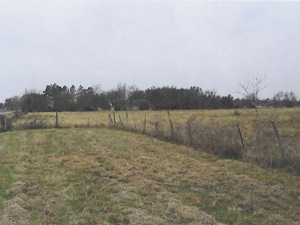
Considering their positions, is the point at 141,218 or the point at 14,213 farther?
the point at 14,213

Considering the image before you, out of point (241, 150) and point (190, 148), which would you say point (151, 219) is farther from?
point (190, 148)

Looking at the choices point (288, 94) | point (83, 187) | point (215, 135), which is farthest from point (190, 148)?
point (288, 94)

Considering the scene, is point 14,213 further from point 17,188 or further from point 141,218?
point 141,218

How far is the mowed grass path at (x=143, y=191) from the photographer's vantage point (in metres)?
6.57

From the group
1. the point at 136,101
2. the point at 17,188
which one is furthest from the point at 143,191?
the point at 136,101

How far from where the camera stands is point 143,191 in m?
8.46

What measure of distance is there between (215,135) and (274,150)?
3.54 meters

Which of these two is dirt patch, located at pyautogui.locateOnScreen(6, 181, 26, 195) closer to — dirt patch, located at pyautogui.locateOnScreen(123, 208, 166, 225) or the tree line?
dirt patch, located at pyautogui.locateOnScreen(123, 208, 166, 225)

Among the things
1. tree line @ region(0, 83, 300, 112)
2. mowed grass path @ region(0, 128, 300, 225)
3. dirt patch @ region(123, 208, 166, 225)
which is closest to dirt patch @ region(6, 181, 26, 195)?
mowed grass path @ region(0, 128, 300, 225)

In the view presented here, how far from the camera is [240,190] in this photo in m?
8.55

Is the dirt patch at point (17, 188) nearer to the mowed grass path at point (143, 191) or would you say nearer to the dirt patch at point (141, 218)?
the mowed grass path at point (143, 191)

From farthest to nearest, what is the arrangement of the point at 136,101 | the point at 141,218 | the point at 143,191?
the point at 136,101 → the point at 143,191 → the point at 141,218

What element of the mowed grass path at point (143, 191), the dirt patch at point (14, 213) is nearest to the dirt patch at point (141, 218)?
the mowed grass path at point (143, 191)

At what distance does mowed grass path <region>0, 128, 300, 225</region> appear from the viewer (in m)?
6.57
